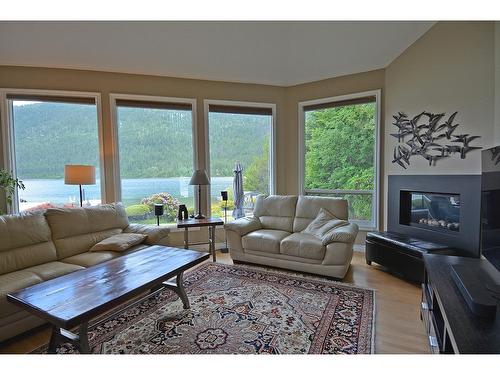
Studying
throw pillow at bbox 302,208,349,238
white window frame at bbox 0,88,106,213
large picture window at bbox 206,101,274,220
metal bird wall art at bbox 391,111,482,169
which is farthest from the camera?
large picture window at bbox 206,101,274,220

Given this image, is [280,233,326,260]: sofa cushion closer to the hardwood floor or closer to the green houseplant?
the hardwood floor

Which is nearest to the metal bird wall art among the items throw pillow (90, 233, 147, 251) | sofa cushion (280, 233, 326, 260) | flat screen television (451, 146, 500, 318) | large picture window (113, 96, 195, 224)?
flat screen television (451, 146, 500, 318)

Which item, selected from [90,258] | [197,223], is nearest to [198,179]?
[197,223]

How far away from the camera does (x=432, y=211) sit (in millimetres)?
3297

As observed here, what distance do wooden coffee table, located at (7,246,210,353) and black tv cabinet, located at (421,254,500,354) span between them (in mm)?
1868

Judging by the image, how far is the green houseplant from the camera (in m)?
3.37

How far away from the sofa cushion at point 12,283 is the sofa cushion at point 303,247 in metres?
2.51

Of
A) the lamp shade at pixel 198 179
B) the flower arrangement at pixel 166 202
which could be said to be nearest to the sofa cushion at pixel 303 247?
the lamp shade at pixel 198 179

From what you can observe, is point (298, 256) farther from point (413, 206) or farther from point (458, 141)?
point (458, 141)

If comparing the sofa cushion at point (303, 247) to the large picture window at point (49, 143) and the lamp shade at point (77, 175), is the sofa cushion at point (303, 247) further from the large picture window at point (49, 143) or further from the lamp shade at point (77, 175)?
the large picture window at point (49, 143)

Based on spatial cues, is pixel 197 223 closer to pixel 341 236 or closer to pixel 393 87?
pixel 341 236

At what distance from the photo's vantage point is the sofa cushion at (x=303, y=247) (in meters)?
3.19

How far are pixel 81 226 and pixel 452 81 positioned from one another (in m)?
4.52
